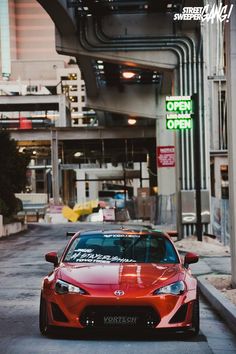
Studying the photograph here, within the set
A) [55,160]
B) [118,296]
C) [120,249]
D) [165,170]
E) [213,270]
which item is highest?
[55,160]

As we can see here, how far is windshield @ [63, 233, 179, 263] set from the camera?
8.67 metres

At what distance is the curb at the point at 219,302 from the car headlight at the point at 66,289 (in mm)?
2196

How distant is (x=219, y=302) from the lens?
10.1m

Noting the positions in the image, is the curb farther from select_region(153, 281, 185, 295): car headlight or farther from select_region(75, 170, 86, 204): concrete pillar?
select_region(75, 170, 86, 204): concrete pillar

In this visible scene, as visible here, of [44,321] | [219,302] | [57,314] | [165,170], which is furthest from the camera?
[165,170]

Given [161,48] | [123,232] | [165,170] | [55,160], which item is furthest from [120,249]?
Result: [55,160]

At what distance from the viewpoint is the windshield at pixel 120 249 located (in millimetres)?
8672

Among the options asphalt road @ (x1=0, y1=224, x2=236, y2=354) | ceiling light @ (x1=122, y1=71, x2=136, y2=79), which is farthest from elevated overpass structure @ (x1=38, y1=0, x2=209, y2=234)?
asphalt road @ (x1=0, y1=224, x2=236, y2=354)

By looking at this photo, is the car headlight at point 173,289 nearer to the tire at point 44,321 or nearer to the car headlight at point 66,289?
the car headlight at point 66,289

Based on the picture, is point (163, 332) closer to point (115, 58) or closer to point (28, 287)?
point (28, 287)

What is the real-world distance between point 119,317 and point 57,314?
2.31 ft

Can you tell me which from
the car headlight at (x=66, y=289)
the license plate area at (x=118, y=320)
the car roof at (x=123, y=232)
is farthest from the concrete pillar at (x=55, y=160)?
the license plate area at (x=118, y=320)

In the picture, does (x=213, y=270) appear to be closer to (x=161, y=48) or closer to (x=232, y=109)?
(x=232, y=109)

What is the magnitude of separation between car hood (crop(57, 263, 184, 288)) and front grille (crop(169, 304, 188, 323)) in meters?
0.35
